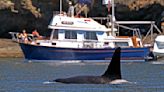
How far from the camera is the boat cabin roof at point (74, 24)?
63625 mm

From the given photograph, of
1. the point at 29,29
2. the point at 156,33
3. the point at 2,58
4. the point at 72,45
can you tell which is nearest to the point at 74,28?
the point at 72,45

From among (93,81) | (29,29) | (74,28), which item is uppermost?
(93,81)

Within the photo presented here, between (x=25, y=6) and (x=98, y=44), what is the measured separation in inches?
853

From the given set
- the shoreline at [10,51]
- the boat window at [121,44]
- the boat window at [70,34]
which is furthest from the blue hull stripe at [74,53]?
the shoreline at [10,51]

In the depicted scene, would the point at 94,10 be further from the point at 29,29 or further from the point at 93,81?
the point at 93,81

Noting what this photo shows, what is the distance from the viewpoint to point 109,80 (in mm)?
29828

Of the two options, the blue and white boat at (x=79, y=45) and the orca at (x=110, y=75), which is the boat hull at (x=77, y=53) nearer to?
the blue and white boat at (x=79, y=45)

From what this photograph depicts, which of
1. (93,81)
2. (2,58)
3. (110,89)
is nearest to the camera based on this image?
(110,89)

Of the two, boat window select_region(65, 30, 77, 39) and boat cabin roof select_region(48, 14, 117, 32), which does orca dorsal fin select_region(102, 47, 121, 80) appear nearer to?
boat cabin roof select_region(48, 14, 117, 32)

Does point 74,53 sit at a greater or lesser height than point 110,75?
lesser

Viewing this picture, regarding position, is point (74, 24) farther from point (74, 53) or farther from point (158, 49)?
point (158, 49)

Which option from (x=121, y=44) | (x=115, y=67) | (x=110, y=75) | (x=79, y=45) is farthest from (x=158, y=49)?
(x=115, y=67)

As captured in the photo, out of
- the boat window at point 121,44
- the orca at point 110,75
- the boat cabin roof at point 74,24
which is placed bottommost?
the boat window at point 121,44

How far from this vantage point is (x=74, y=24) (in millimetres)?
64250
